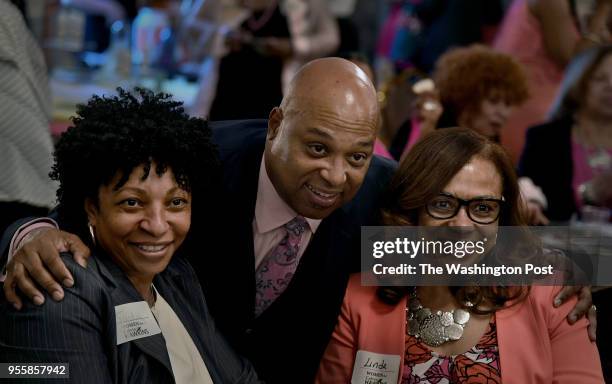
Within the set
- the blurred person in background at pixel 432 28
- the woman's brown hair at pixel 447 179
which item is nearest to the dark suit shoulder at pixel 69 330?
the woman's brown hair at pixel 447 179

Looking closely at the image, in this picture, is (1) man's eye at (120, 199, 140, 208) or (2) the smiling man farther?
(2) the smiling man

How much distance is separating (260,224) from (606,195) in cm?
188

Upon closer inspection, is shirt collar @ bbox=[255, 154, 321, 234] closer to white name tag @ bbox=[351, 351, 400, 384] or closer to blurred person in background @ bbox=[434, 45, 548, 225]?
white name tag @ bbox=[351, 351, 400, 384]

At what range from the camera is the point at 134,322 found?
187 centimetres

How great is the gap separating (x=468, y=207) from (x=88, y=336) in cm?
108

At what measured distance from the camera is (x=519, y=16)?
185 inches

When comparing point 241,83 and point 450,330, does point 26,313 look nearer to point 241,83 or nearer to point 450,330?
point 450,330

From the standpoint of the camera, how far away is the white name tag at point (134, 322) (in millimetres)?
1843

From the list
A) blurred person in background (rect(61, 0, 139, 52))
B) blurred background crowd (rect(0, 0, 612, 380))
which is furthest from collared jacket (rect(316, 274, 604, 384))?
blurred person in background (rect(61, 0, 139, 52))

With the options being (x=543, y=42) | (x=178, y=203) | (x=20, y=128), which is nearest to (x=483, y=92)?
(x=543, y=42)

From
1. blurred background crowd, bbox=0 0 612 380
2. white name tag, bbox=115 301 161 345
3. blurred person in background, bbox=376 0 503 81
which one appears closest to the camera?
white name tag, bbox=115 301 161 345

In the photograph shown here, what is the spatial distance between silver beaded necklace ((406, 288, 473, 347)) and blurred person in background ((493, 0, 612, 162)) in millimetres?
2391

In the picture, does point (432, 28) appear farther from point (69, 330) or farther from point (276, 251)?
point (69, 330)

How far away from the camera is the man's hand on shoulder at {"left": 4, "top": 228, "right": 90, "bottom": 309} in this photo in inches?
68.5
